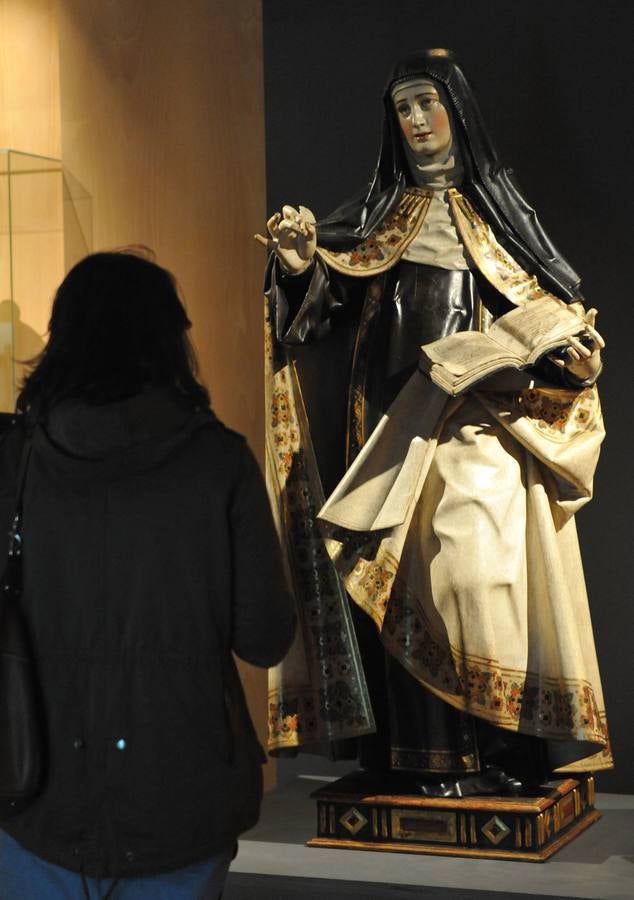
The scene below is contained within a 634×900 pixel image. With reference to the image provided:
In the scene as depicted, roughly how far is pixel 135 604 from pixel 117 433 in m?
0.25

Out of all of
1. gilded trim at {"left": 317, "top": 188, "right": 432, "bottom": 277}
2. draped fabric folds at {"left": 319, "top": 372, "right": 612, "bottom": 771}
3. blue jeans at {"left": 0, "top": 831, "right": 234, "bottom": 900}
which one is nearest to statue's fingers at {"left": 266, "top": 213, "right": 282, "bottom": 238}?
gilded trim at {"left": 317, "top": 188, "right": 432, "bottom": 277}

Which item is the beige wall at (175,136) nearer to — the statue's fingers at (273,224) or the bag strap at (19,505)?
the statue's fingers at (273,224)

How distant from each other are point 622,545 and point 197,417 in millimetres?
2876

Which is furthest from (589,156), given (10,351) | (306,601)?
(10,351)

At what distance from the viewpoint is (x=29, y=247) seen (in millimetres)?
3949

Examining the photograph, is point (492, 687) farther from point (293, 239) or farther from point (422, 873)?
point (293, 239)

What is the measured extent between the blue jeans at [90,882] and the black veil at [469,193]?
91.2 inches

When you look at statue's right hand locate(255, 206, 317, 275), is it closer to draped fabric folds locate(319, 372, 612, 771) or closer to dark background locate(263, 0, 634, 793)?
draped fabric folds locate(319, 372, 612, 771)

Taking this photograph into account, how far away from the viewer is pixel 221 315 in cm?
496

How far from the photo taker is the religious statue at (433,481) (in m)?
3.79

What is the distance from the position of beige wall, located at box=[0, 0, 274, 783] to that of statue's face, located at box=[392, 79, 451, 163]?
3.07ft

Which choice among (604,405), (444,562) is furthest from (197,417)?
(604,405)

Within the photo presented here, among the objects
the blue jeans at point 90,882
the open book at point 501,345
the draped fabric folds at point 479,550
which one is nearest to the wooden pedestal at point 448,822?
the draped fabric folds at point 479,550

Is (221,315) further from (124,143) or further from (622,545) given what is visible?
(622,545)
